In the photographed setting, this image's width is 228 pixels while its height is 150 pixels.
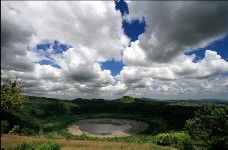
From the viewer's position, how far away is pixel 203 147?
5425 cm

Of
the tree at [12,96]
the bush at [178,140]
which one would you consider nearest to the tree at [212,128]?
the bush at [178,140]

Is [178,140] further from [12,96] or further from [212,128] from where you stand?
[12,96]

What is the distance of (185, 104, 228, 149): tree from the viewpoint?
5012 cm

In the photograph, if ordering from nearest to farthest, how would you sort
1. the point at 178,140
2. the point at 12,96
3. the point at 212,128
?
1. the point at 12,96
2. the point at 212,128
3. the point at 178,140

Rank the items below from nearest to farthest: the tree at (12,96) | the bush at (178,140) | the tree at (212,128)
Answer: the tree at (12,96) → the tree at (212,128) → the bush at (178,140)

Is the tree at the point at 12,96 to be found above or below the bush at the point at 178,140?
above

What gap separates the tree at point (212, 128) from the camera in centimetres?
5012

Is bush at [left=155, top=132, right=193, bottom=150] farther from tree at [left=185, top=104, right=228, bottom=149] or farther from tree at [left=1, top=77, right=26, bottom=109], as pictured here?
tree at [left=1, top=77, right=26, bottom=109]

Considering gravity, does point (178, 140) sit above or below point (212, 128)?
below

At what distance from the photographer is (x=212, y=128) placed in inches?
2111

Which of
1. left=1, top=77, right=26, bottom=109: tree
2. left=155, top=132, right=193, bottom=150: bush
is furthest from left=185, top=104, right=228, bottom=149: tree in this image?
left=1, top=77, right=26, bottom=109: tree

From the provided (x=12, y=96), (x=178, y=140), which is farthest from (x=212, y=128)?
(x=12, y=96)

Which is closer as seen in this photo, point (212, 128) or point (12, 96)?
point (12, 96)

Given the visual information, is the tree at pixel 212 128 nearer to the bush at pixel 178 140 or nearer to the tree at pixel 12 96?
the bush at pixel 178 140
